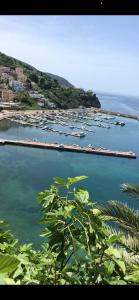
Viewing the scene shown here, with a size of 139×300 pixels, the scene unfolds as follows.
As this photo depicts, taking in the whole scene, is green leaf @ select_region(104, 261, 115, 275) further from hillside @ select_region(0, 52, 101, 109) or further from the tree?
hillside @ select_region(0, 52, 101, 109)

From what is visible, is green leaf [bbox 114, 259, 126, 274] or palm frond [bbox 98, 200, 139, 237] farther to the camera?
palm frond [bbox 98, 200, 139, 237]

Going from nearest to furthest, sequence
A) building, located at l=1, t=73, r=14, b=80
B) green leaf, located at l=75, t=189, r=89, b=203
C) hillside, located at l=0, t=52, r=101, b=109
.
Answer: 1. green leaf, located at l=75, t=189, r=89, b=203
2. hillside, located at l=0, t=52, r=101, b=109
3. building, located at l=1, t=73, r=14, b=80

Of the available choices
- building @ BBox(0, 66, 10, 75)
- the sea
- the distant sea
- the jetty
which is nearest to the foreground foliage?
the sea

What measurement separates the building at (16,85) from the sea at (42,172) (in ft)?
46.0

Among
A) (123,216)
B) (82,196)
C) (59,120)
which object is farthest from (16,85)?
(82,196)

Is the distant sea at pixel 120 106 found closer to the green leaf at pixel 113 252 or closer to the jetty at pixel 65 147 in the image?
the jetty at pixel 65 147

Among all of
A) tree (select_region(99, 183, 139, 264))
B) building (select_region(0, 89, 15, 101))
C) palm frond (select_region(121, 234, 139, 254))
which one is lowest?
palm frond (select_region(121, 234, 139, 254))

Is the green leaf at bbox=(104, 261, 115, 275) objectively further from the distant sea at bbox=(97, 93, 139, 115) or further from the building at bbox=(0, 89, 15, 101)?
the distant sea at bbox=(97, 93, 139, 115)

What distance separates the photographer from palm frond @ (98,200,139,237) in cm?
312

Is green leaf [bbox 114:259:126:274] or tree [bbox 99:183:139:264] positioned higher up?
green leaf [bbox 114:259:126:274]

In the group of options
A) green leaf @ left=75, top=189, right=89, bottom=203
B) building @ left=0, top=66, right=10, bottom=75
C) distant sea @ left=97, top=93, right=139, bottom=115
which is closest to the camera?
green leaf @ left=75, top=189, right=89, bottom=203
